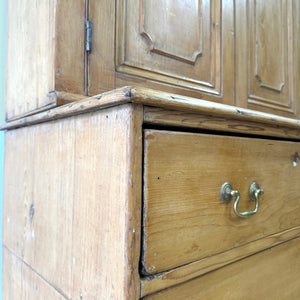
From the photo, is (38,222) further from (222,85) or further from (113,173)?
(222,85)

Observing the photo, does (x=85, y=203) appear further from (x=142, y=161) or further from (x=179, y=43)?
(x=179, y=43)

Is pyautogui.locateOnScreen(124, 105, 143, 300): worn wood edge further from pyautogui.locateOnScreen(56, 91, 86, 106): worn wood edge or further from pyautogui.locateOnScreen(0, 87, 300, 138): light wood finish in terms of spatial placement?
pyautogui.locateOnScreen(56, 91, 86, 106): worn wood edge

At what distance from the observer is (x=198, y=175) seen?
0.41 meters

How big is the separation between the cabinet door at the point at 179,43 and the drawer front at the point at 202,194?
267 mm

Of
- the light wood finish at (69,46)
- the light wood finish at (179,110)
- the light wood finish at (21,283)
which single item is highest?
the light wood finish at (69,46)

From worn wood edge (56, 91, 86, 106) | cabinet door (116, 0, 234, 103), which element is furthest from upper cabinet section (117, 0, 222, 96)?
worn wood edge (56, 91, 86, 106)

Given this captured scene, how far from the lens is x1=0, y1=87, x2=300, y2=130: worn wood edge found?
1.09ft

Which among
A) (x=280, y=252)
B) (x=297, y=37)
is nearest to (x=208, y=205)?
(x=280, y=252)

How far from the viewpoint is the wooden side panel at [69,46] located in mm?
519

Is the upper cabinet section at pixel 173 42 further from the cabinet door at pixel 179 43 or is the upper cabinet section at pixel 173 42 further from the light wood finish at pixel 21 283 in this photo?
the light wood finish at pixel 21 283

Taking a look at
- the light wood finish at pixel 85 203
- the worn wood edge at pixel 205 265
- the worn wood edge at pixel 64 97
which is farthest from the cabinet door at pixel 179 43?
the worn wood edge at pixel 205 265

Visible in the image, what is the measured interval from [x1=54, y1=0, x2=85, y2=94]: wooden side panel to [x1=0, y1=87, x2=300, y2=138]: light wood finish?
8cm

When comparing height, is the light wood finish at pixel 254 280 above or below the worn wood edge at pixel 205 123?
below

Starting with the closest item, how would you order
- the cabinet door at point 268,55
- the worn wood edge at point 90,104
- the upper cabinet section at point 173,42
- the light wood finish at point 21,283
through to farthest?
the worn wood edge at point 90,104 → the light wood finish at point 21,283 → the upper cabinet section at point 173,42 → the cabinet door at point 268,55
